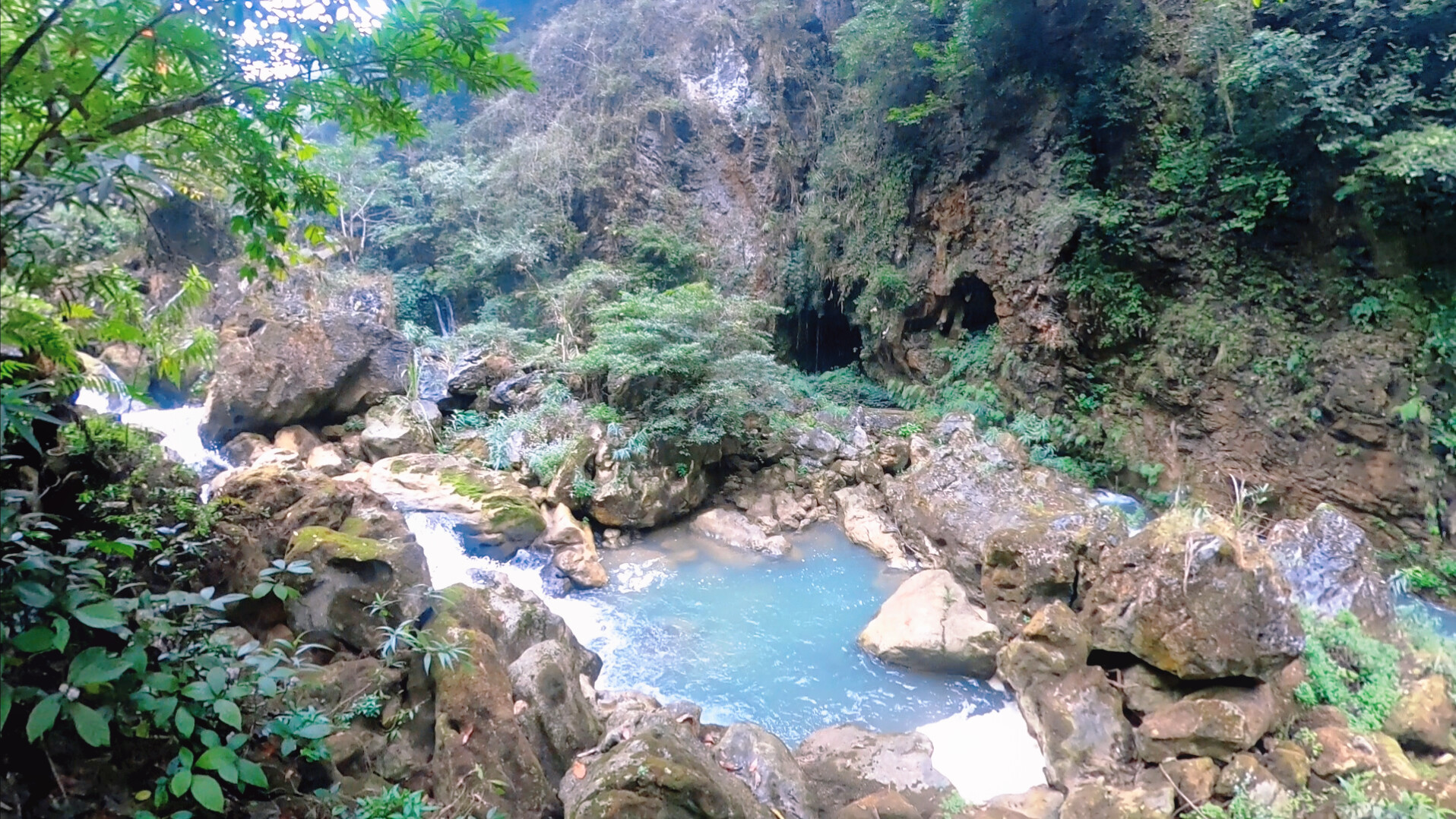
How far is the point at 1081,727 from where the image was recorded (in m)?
4.39

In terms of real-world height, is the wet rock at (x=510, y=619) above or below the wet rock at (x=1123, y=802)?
above

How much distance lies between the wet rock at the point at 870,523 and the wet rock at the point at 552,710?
17.1ft

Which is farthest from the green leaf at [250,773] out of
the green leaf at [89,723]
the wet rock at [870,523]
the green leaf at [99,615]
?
the wet rock at [870,523]

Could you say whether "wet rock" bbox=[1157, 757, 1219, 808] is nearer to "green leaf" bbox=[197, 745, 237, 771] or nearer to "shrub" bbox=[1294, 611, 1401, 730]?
"shrub" bbox=[1294, 611, 1401, 730]

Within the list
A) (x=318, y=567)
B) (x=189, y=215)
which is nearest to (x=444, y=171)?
(x=189, y=215)

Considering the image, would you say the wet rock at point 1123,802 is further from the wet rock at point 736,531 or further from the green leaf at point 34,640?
the wet rock at point 736,531

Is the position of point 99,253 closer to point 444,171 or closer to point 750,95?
point 444,171

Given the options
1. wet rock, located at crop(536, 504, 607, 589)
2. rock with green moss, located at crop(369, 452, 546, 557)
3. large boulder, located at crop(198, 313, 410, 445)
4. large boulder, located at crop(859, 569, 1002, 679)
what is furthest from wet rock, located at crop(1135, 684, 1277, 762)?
large boulder, located at crop(198, 313, 410, 445)

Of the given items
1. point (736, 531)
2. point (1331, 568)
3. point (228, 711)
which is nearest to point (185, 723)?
point (228, 711)

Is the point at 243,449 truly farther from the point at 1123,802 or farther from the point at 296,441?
the point at 1123,802

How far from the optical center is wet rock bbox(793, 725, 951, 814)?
14.4 feet

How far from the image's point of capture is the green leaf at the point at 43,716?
1.45 metres

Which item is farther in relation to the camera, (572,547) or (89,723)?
(572,547)

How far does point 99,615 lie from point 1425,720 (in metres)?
6.16
